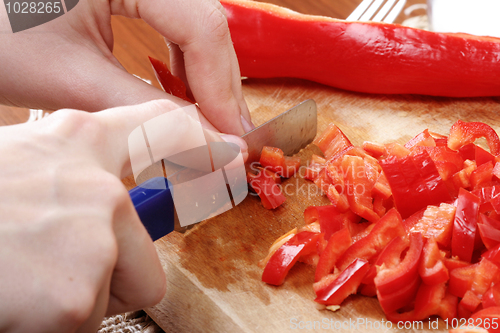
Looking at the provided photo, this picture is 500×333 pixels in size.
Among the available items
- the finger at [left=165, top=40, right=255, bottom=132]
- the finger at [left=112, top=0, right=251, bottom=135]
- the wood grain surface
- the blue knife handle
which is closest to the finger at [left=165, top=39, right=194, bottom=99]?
the finger at [left=165, top=40, right=255, bottom=132]

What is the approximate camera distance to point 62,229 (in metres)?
0.70

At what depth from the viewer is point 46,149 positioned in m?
0.77

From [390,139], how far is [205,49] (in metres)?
0.86

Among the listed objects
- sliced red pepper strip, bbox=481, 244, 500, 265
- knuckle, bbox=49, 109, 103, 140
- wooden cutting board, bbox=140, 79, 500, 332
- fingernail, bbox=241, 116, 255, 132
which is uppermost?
knuckle, bbox=49, 109, 103, 140

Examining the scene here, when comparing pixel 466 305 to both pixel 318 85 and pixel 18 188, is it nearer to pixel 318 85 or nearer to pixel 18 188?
pixel 18 188

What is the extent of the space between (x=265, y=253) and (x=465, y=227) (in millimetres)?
614

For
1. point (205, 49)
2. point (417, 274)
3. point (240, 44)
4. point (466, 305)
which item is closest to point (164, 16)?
point (205, 49)

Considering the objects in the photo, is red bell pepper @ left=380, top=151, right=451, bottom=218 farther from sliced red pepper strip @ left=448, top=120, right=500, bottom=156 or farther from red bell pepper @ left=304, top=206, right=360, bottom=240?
sliced red pepper strip @ left=448, top=120, right=500, bottom=156

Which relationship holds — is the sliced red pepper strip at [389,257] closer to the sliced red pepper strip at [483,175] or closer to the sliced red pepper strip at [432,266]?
the sliced red pepper strip at [432,266]

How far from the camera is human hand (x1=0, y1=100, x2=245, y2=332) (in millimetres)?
655

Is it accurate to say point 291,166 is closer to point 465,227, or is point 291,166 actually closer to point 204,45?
point 204,45

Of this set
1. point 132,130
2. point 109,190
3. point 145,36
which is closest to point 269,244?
point 132,130

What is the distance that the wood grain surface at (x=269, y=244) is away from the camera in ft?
4.12

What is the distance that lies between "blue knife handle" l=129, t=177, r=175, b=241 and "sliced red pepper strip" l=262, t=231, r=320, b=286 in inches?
13.8
